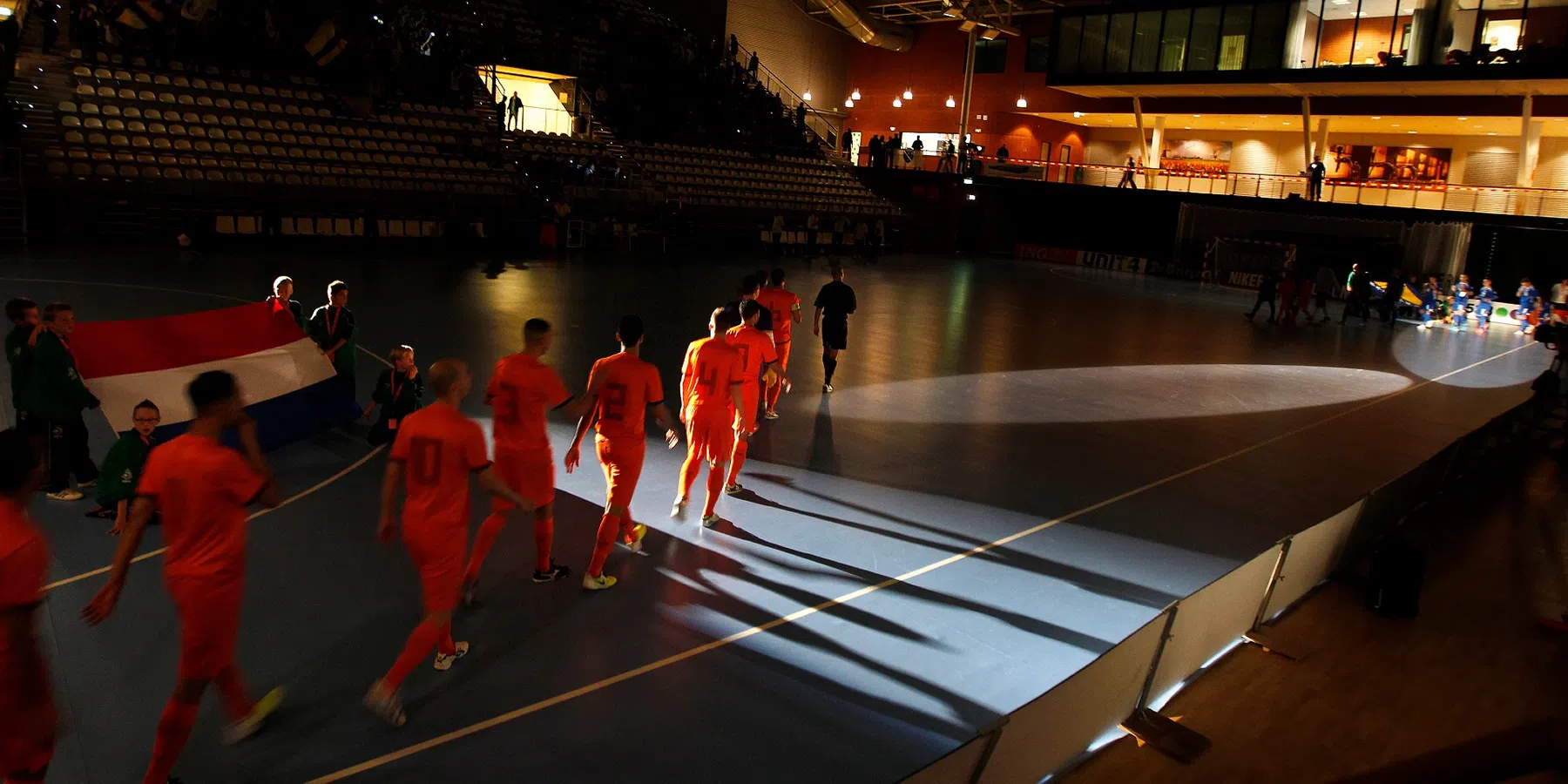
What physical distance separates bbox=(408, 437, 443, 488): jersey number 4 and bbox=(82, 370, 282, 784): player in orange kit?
0.68m

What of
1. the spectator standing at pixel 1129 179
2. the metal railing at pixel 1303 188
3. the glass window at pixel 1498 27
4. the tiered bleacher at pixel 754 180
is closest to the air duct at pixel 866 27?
the metal railing at pixel 1303 188

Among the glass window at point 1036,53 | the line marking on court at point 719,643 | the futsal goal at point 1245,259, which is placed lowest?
the line marking on court at point 719,643

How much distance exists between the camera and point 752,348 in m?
7.40

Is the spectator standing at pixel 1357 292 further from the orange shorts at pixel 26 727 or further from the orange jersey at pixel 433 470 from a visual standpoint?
the orange shorts at pixel 26 727

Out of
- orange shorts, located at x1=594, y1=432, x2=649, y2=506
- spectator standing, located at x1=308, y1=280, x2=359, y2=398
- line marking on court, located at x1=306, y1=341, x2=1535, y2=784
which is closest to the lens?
line marking on court, located at x1=306, y1=341, x2=1535, y2=784

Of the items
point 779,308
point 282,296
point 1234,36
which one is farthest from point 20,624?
point 1234,36

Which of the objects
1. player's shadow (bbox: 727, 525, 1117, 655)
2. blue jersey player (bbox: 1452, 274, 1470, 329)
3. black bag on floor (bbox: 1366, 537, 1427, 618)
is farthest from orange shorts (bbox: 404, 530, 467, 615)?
blue jersey player (bbox: 1452, 274, 1470, 329)

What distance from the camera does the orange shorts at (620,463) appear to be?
562cm

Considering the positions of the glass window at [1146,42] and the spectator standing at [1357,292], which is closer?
the spectator standing at [1357,292]

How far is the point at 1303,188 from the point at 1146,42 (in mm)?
8822

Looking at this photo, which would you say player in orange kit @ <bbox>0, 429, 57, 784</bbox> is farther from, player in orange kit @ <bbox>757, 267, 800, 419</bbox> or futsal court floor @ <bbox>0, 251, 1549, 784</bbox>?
player in orange kit @ <bbox>757, 267, 800, 419</bbox>

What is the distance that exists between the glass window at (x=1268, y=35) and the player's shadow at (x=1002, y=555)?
30763 millimetres

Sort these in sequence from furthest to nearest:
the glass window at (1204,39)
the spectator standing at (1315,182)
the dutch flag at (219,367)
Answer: the glass window at (1204,39) < the spectator standing at (1315,182) < the dutch flag at (219,367)

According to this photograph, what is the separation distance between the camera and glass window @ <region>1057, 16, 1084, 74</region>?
36244mm
